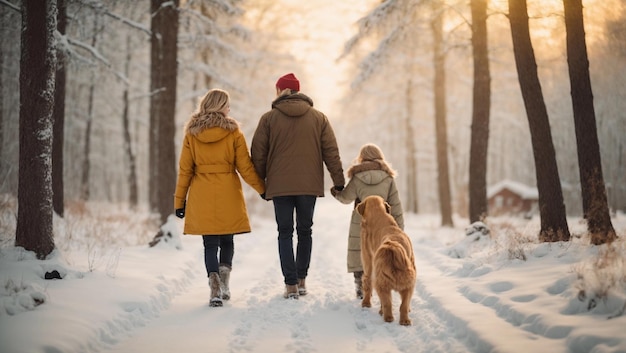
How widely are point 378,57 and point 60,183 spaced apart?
9083 millimetres

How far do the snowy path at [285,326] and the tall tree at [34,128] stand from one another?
2.30 m

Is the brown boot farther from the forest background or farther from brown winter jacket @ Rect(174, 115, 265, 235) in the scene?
the forest background

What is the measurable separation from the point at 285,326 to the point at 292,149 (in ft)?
7.13

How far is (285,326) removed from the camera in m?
4.21

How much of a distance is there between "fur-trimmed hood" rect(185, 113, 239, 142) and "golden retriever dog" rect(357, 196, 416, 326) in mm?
2084

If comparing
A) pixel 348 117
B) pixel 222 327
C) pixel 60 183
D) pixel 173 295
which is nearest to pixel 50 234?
pixel 173 295

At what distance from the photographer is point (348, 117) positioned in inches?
1384

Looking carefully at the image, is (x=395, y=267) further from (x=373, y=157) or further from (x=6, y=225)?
(x=6, y=225)

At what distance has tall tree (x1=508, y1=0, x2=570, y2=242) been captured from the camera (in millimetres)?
6731

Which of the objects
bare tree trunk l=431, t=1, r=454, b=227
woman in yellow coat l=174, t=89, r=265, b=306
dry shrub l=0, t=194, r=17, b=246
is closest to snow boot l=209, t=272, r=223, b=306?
woman in yellow coat l=174, t=89, r=265, b=306

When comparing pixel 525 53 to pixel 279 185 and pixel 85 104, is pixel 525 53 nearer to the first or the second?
pixel 279 185

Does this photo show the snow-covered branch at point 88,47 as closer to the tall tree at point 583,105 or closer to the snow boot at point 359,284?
the snow boot at point 359,284

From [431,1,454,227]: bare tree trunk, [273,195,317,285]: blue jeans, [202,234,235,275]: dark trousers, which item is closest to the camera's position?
[202,234,235,275]: dark trousers

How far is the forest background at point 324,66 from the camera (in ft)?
33.0
